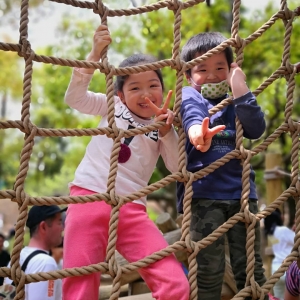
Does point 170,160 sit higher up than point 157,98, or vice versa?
point 157,98

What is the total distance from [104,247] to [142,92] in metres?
0.49

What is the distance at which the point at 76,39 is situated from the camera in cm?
677

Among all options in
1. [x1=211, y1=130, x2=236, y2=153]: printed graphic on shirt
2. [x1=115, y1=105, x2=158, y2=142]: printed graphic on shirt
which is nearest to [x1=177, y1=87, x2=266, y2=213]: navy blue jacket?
[x1=211, y1=130, x2=236, y2=153]: printed graphic on shirt

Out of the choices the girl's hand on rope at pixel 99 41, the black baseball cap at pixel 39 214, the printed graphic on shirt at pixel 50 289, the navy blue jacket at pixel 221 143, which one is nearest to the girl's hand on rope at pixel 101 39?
the girl's hand on rope at pixel 99 41

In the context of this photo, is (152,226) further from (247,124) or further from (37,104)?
(37,104)

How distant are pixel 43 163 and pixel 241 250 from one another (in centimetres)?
1411

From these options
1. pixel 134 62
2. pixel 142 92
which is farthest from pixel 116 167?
pixel 134 62

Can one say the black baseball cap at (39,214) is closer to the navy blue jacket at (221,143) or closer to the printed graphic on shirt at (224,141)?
the navy blue jacket at (221,143)

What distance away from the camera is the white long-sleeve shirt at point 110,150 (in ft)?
4.92

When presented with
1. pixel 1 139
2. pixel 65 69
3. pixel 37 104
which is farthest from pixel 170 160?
pixel 1 139

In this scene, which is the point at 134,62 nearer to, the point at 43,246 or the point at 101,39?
the point at 101,39

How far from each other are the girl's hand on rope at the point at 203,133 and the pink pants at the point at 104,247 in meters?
0.30

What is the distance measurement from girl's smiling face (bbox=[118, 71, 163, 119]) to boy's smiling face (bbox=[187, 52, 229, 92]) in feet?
0.44

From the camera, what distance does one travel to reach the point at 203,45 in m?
1.61
